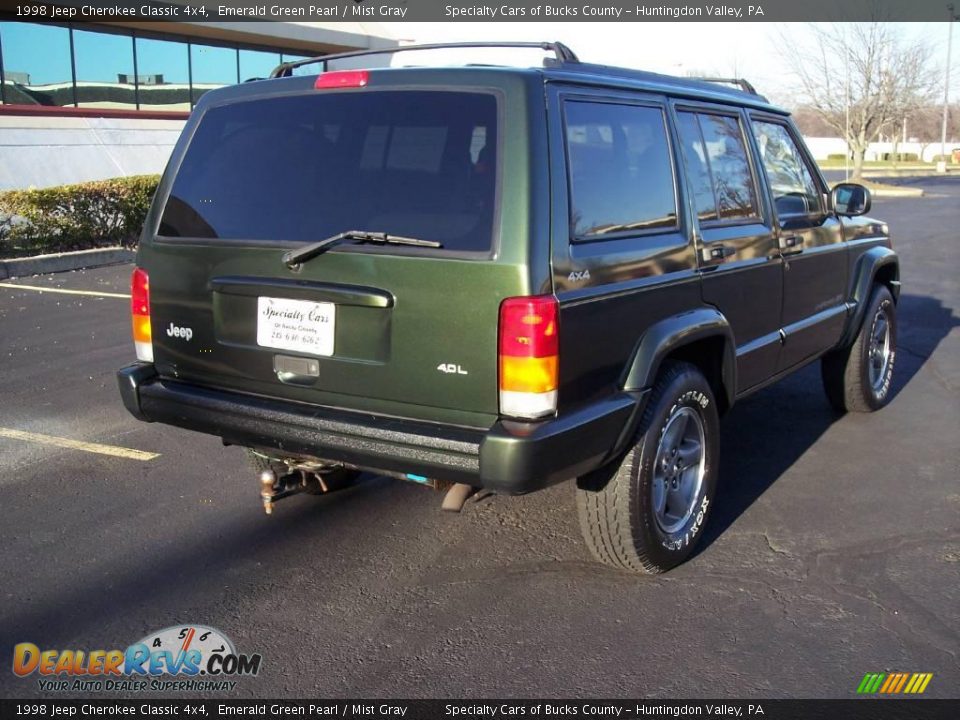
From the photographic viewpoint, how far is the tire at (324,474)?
4.30 meters

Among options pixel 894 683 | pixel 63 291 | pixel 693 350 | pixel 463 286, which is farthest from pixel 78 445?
pixel 63 291

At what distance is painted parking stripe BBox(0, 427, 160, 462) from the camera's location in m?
5.36

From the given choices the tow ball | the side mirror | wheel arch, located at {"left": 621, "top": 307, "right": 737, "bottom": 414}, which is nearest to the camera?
wheel arch, located at {"left": 621, "top": 307, "right": 737, "bottom": 414}

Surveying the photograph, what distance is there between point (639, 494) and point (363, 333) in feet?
4.08

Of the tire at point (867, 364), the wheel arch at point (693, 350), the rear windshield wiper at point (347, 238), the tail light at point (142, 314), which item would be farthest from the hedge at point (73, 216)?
the wheel arch at point (693, 350)

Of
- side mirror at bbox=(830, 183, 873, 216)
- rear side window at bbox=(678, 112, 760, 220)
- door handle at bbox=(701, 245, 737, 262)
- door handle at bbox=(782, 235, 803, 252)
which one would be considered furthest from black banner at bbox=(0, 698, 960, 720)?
side mirror at bbox=(830, 183, 873, 216)

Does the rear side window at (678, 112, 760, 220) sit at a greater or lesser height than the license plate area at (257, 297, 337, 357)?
greater

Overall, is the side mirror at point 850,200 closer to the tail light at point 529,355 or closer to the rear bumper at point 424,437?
the rear bumper at point 424,437

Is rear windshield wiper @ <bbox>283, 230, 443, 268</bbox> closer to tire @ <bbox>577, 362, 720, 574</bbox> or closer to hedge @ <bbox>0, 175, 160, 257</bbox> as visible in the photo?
tire @ <bbox>577, 362, 720, 574</bbox>

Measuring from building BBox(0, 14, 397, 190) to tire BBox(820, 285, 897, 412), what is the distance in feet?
44.5

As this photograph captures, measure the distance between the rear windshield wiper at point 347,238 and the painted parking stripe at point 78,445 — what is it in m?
2.45

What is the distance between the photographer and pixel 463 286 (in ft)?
10.3

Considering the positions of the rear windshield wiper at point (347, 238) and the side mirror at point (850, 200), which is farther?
the side mirror at point (850, 200)

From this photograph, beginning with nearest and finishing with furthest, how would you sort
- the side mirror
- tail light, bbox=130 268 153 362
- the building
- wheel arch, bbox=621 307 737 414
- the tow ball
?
wheel arch, bbox=621 307 737 414 < tail light, bbox=130 268 153 362 < the tow ball < the side mirror < the building
